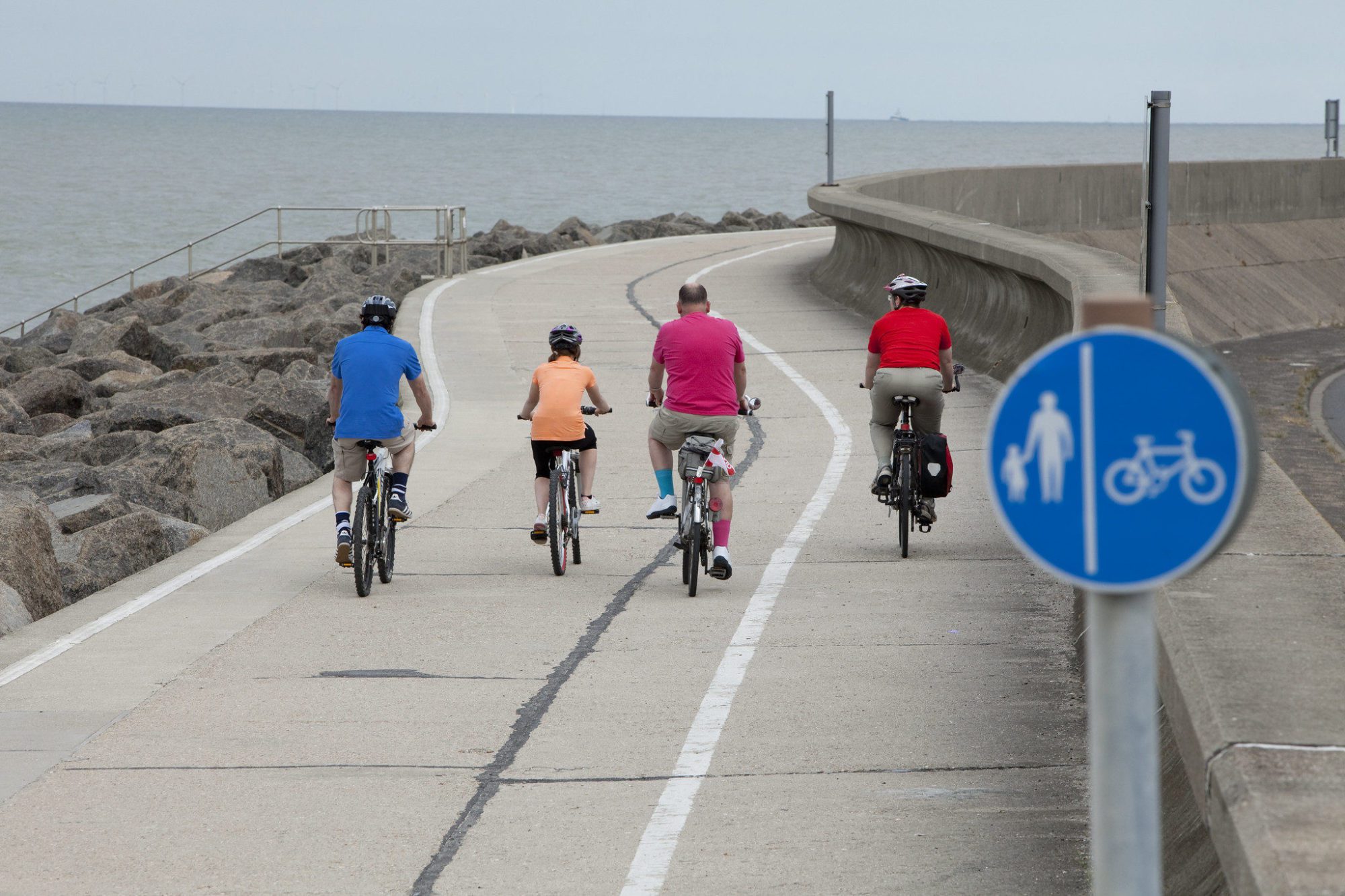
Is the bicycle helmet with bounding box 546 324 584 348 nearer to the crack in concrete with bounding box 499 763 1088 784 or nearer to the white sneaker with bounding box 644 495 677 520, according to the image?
the white sneaker with bounding box 644 495 677 520

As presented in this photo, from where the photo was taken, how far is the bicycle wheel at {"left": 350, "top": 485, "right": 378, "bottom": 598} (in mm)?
10133

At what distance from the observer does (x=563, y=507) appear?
10773 millimetres

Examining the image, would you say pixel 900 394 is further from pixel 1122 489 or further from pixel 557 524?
pixel 1122 489

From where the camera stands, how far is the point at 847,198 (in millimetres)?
27062

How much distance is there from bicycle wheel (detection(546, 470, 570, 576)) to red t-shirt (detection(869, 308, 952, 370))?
2.16 metres

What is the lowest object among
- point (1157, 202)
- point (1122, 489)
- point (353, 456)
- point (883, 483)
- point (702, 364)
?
point (883, 483)

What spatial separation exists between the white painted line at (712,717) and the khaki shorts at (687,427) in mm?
896

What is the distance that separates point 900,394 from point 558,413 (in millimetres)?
2132

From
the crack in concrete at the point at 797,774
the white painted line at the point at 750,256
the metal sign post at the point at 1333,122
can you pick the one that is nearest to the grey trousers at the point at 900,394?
the crack in concrete at the point at 797,774

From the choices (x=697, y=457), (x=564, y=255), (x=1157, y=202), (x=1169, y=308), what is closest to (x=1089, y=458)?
(x=1157, y=202)

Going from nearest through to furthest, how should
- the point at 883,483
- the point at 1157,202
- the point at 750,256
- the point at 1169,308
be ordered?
the point at 1157,202 → the point at 883,483 → the point at 1169,308 → the point at 750,256

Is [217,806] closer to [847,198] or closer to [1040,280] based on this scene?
[1040,280]

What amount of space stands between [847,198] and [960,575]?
17.2 metres

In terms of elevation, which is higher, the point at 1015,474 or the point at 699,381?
the point at 699,381
